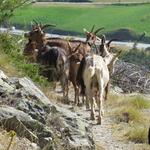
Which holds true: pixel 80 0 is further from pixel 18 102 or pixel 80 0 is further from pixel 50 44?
pixel 18 102

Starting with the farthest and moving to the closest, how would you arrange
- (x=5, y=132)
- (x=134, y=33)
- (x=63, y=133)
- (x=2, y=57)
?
(x=134, y=33)
(x=2, y=57)
(x=63, y=133)
(x=5, y=132)

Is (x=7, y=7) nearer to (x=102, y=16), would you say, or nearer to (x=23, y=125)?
(x=23, y=125)

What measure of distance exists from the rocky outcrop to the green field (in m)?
69.1

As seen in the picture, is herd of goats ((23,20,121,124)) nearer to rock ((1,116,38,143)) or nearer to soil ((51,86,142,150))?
soil ((51,86,142,150))

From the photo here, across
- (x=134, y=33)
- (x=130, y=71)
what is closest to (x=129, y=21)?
(x=134, y=33)

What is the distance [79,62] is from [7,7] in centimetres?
231

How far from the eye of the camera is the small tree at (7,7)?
47.6 ft

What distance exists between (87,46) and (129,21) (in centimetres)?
6941

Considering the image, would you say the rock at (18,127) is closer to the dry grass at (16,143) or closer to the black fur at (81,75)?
the dry grass at (16,143)

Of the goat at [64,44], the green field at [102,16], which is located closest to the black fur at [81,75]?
the goat at [64,44]

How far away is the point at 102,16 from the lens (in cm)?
8838

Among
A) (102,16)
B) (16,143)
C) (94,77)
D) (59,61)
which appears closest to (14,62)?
(94,77)

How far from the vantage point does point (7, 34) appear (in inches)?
608

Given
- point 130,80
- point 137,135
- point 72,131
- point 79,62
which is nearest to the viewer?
point 72,131
